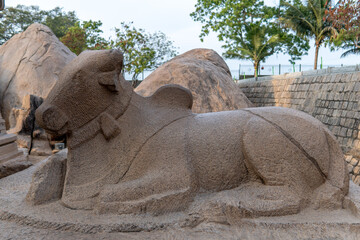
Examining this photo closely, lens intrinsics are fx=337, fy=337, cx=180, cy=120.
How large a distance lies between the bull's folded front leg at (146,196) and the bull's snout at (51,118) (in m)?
0.51

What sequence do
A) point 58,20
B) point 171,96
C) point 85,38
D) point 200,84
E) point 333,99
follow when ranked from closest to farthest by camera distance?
point 171,96 < point 200,84 < point 333,99 < point 85,38 < point 58,20

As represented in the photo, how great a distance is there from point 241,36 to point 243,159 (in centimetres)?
1869

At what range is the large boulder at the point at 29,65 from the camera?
860 cm

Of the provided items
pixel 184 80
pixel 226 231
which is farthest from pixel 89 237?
pixel 184 80

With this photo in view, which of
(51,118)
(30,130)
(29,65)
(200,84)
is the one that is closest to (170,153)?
(51,118)

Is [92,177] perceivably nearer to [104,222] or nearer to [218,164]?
[104,222]

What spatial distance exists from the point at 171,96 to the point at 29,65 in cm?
756

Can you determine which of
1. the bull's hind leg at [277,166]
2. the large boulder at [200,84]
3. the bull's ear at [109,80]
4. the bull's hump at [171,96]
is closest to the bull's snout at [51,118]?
the bull's ear at [109,80]

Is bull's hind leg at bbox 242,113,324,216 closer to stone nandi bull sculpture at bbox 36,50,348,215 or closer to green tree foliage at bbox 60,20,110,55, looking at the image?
stone nandi bull sculpture at bbox 36,50,348,215

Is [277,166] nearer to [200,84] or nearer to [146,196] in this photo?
[146,196]

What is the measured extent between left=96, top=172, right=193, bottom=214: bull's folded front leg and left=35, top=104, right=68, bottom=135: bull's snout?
51 centimetres

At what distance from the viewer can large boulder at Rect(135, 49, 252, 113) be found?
5965 mm

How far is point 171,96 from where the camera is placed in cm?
255

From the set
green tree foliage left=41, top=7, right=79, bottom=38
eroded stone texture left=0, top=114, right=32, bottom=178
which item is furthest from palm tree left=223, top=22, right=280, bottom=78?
eroded stone texture left=0, top=114, right=32, bottom=178
